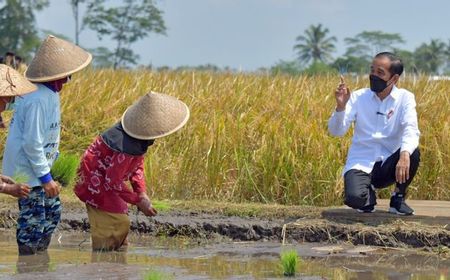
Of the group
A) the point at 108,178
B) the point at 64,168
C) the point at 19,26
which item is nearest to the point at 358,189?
the point at 108,178

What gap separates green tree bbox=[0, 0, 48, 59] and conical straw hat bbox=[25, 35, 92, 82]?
47712 millimetres

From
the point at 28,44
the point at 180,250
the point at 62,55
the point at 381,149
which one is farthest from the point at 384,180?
the point at 28,44

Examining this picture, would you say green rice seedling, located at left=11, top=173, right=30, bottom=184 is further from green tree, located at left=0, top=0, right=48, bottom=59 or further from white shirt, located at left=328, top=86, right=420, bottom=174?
green tree, located at left=0, top=0, right=48, bottom=59

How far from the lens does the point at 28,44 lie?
5466cm

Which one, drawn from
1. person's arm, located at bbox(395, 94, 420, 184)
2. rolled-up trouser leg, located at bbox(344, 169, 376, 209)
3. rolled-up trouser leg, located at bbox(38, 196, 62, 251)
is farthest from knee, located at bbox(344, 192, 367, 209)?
rolled-up trouser leg, located at bbox(38, 196, 62, 251)

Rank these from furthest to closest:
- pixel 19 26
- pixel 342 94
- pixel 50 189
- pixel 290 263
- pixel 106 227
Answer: pixel 19 26, pixel 342 94, pixel 106 227, pixel 50 189, pixel 290 263

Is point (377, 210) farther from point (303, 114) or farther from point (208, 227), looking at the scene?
point (303, 114)

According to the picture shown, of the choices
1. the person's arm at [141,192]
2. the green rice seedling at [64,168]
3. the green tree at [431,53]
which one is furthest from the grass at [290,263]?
the green tree at [431,53]

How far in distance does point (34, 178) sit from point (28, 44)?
48687 mm

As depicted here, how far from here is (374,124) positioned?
858 centimetres

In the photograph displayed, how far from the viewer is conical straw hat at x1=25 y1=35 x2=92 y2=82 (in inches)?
279

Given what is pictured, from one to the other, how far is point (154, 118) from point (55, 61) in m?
0.76

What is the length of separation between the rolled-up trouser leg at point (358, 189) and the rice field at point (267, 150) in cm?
132

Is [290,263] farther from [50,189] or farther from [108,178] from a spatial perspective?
[50,189]
